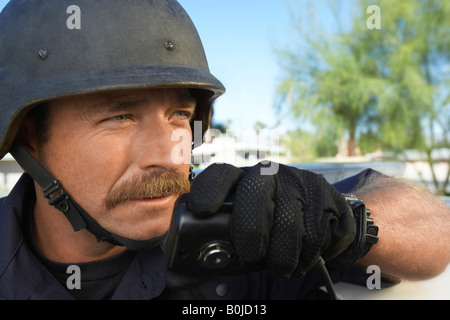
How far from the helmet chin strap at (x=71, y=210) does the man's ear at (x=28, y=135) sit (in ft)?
0.46

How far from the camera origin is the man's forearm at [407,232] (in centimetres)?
144

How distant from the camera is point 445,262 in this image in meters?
1.61

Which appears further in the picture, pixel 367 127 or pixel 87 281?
pixel 367 127

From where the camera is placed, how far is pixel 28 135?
1.85 meters

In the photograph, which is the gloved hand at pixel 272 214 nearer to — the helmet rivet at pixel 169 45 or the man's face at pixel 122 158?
the man's face at pixel 122 158

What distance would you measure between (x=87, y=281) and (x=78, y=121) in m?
0.70

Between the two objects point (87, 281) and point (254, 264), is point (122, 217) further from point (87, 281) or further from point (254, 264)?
point (254, 264)

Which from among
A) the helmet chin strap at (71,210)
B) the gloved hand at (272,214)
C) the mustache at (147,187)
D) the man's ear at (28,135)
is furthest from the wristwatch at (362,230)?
the man's ear at (28,135)

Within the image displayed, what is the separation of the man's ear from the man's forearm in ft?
4.94

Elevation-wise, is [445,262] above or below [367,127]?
above

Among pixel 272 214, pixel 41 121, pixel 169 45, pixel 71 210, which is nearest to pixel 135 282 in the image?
pixel 71 210

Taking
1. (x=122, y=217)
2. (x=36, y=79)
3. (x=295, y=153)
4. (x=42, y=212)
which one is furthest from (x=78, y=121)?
(x=295, y=153)

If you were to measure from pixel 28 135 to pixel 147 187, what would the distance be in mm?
739
